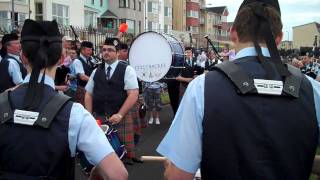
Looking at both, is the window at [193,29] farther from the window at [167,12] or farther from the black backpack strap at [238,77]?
the black backpack strap at [238,77]

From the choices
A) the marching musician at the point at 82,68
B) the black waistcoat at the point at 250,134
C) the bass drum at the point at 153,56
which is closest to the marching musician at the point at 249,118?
the black waistcoat at the point at 250,134

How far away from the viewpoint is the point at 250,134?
2262 millimetres

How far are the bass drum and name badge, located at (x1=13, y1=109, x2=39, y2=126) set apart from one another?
24.4ft

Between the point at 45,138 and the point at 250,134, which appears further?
the point at 45,138

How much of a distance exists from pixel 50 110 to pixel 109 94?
12.7ft

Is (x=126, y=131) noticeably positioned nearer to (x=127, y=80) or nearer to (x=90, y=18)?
(x=127, y=80)

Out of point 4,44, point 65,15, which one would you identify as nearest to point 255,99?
point 4,44

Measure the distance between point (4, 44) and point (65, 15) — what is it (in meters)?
34.8

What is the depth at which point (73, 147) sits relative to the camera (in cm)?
256

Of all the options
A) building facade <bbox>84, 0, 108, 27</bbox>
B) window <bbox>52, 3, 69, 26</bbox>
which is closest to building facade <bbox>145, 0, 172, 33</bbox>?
building facade <bbox>84, 0, 108, 27</bbox>

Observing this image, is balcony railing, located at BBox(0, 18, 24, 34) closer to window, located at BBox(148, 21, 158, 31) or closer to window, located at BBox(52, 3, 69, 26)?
window, located at BBox(52, 3, 69, 26)

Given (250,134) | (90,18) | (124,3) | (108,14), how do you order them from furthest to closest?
(124,3), (108,14), (90,18), (250,134)

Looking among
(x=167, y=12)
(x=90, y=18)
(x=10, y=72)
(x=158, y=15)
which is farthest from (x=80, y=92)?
(x=167, y=12)

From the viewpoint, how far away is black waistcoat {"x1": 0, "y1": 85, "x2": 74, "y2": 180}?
8.21 ft
